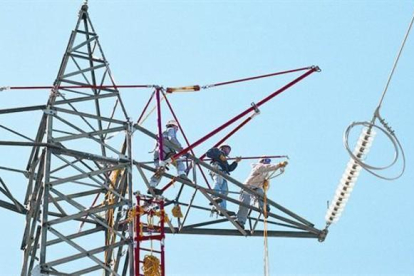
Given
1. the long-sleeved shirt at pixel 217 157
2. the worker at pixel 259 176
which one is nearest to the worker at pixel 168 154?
the long-sleeved shirt at pixel 217 157

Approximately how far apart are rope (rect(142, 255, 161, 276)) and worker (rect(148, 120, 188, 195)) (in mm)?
2358

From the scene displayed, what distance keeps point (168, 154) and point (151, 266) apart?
372 cm

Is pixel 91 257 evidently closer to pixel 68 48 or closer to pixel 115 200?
pixel 115 200

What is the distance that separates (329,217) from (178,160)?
3.74 metres

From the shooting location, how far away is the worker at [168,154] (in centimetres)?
2261

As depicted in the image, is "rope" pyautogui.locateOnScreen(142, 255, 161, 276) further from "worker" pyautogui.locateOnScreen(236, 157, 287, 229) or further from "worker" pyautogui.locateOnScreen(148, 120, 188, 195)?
"worker" pyautogui.locateOnScreen(236, 157, 287, 229)

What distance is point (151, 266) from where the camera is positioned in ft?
67.4

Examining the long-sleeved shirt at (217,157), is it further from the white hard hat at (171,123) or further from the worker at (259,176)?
the white hard hat at (171,123)

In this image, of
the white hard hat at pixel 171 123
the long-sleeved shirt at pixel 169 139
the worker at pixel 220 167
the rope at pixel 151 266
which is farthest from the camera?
the worker at pixel 220 167

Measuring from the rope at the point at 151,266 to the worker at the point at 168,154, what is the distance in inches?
92.8

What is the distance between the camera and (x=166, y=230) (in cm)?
2389

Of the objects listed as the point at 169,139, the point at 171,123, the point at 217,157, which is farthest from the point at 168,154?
the point at 217,157

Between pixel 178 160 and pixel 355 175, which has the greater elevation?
pixel 178 160

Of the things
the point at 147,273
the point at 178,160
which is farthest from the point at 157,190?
the point at 147,273
